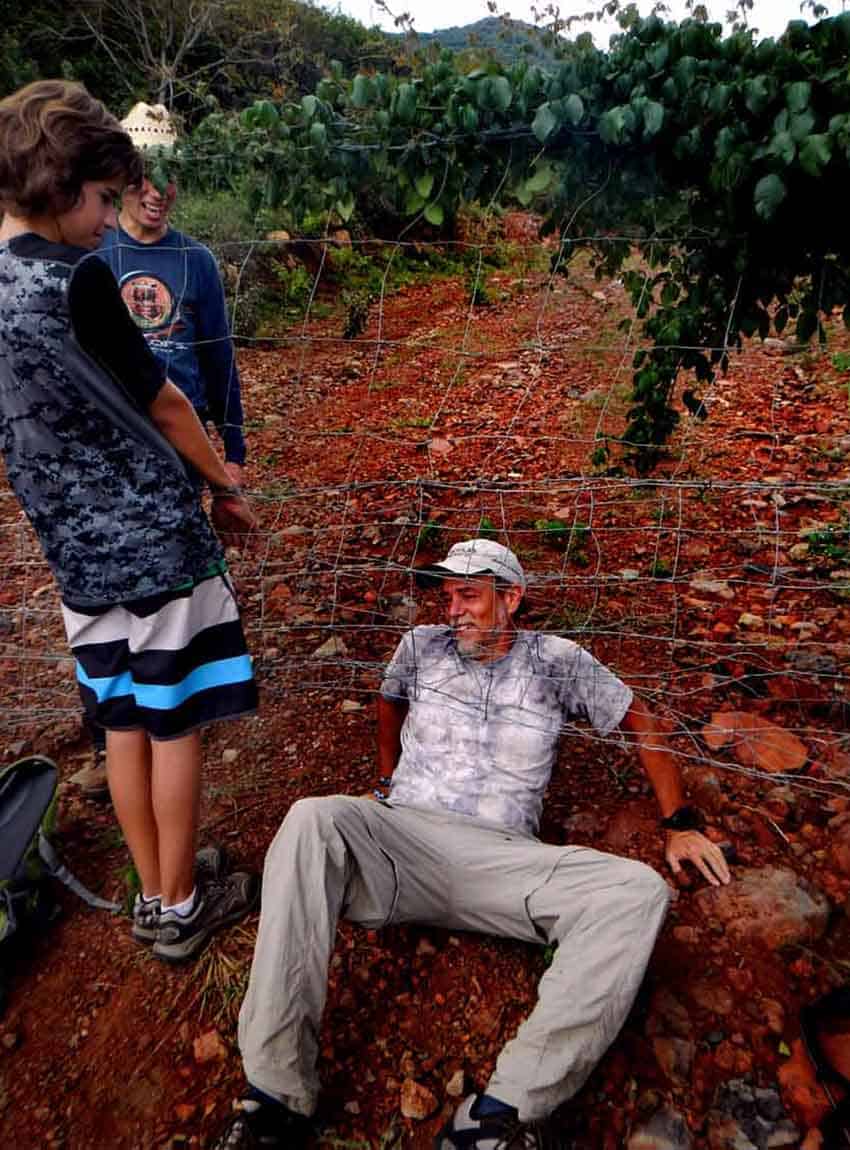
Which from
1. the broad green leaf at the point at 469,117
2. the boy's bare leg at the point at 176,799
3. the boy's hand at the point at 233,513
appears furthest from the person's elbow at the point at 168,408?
the broad green leaf at the point at 469,117

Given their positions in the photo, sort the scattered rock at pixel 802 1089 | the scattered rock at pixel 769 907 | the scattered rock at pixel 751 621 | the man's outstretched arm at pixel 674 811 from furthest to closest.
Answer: the scattered rock at pixel 751 621 → the man's outstretched arm at pixel 674 811 → the scattered rock at pixel 769 907 → the scattered rock at pixel 802 1089

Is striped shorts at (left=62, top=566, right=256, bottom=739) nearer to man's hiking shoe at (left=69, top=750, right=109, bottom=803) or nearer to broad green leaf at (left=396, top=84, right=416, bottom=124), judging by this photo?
man's hiking shoe at (left=69, top=750, right=109, bottom=803)

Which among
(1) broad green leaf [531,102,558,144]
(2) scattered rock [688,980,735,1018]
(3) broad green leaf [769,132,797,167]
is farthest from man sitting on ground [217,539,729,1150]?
(3) broad green leaf [769,132,797,167]

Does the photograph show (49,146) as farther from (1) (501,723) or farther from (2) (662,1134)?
(2) (662,1134)

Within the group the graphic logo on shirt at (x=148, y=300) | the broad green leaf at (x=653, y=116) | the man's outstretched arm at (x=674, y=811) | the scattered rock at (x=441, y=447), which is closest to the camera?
the broad green leaf at (x=653, y=116)

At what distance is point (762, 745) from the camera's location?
2516 mm

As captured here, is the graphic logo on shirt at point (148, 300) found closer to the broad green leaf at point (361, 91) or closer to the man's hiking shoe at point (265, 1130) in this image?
the broad green leaf at point (361, 91)

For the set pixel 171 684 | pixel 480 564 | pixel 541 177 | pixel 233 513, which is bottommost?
pixel 171 684

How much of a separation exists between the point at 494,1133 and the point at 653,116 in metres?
2.27

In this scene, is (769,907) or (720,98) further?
(769,907)

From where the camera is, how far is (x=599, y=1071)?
5.65ft

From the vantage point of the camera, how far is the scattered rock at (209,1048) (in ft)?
5.89

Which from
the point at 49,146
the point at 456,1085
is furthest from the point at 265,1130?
the point at 49,146

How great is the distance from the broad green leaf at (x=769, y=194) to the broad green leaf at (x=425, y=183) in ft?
2.87
